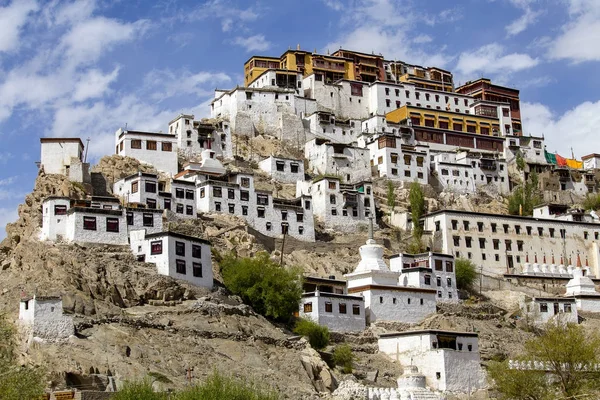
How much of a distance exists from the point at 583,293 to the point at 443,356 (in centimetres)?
2485

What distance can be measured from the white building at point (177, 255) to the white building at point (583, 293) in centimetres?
3231

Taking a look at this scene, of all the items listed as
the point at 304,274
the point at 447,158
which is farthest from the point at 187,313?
the point at 447,158

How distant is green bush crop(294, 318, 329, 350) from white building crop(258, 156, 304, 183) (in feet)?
101

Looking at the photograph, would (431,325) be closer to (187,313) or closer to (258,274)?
(258,274)

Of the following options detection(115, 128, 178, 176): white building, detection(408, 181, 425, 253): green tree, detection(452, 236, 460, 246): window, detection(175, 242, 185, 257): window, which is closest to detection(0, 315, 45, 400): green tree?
detection(175, 242, 185, 257): window

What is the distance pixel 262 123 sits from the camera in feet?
332

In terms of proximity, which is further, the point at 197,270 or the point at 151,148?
the point at 151,148

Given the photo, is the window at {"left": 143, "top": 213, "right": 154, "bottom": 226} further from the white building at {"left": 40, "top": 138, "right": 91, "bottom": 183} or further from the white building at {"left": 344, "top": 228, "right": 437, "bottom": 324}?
the white building at {"left": 344, "top": 228, "right": 437, "bottom": 324}

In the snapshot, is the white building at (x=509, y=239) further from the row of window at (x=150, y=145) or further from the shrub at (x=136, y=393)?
the shrub at (x=136, y=393)

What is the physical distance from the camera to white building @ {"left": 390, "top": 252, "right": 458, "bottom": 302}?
7406 centimetres

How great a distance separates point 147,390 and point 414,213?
50.1 m

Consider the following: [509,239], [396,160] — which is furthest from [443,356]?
[396,160]

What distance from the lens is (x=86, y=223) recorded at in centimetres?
6488

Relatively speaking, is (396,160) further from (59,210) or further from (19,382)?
(19,382)
